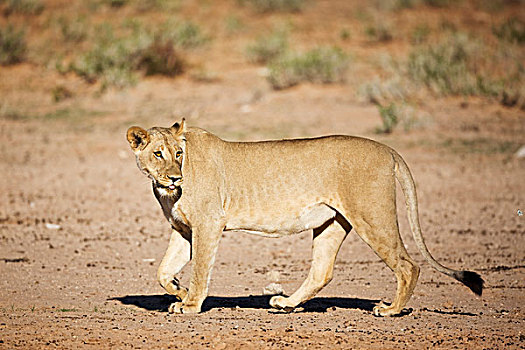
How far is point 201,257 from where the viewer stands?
6.21m

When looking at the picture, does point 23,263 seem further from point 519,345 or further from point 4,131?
point 4,131

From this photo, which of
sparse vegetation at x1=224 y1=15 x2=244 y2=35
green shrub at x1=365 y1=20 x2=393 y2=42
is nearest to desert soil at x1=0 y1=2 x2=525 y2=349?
green shrub at x1=365 y1=20 x2=393 y2=42

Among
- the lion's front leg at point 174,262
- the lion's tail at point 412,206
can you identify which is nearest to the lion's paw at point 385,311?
the lion's tail at point 412,206

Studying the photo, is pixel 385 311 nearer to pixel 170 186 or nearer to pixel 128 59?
pixel 170 186

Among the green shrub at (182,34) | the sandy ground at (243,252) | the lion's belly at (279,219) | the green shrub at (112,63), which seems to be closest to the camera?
the sandy ground at (243,252)

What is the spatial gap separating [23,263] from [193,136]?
3.24 m

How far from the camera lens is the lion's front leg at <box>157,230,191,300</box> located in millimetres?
6500

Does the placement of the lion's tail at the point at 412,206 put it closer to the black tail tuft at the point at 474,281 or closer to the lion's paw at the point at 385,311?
the black tail tuft at the point at 474,281

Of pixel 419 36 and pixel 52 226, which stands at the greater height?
pixel 419 36

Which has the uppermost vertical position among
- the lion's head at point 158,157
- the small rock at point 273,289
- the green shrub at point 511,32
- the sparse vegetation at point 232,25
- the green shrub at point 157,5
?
the green shrub at point 157,5

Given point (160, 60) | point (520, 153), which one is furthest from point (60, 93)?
point (520, 153)

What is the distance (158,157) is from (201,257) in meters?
0.84

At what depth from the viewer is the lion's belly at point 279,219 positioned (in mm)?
Answer: 6367

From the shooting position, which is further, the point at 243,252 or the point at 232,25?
the point at 232,25
